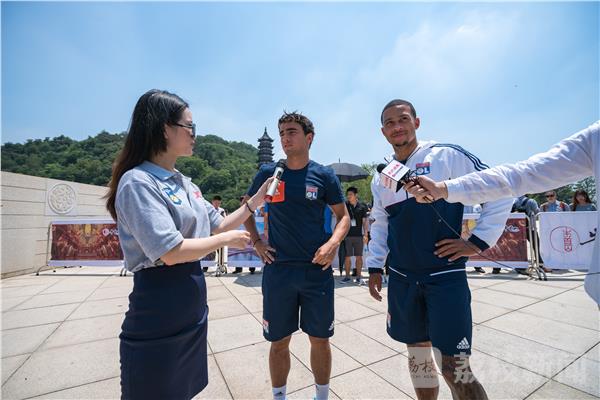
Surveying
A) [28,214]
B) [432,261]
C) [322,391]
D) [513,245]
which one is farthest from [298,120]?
[28,214]

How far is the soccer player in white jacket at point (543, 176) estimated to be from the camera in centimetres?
117

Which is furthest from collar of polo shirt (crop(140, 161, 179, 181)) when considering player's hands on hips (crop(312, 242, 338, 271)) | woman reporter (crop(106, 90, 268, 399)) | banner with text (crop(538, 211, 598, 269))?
banner with text (crop(538, 211, 598, 269))

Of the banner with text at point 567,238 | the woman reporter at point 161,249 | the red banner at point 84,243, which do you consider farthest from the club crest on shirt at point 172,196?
the red banner at point 84,243

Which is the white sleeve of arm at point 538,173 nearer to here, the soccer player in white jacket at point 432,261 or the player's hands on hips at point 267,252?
the soccer player in white jacket at point 432,261

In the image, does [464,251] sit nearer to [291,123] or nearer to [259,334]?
[291,123]

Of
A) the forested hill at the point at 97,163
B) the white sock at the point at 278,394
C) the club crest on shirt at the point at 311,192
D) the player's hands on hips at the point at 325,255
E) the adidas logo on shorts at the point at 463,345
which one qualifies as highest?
the forested hill at the point at 97,163

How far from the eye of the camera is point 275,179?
6.82 ft

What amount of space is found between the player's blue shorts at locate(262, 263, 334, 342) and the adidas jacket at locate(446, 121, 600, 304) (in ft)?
3.93

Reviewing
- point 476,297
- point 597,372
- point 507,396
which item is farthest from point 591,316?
point 507,396

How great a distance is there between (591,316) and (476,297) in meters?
1.45

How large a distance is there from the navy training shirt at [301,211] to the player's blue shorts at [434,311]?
0.72 m

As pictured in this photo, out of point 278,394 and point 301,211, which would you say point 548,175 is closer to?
point 301,211

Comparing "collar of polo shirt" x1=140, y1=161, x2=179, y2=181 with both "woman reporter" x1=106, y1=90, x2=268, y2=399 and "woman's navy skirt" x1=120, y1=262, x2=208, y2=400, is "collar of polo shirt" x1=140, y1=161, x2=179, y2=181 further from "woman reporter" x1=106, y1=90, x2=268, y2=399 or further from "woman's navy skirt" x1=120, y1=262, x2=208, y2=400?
"woman's navy skirt" x1=120, y1=262, x2=208, y2=400

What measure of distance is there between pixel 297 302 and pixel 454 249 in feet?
4.05
